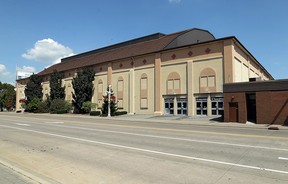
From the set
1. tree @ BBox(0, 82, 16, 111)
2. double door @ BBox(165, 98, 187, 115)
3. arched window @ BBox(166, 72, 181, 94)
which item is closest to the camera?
double door @ BBox(165, 98, 187, 115)

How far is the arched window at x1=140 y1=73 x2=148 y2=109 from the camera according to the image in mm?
41344

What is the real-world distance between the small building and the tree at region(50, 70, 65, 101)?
43734mm

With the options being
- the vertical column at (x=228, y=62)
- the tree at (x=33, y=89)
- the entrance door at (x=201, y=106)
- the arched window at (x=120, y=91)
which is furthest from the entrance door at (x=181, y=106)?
the tree at (x=33, y=89)

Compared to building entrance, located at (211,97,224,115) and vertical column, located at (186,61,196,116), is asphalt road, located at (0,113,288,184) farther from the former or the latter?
vertical column, located at (186,61,196,116)

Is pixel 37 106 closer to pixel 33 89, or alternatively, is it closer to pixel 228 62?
pixel 33 89

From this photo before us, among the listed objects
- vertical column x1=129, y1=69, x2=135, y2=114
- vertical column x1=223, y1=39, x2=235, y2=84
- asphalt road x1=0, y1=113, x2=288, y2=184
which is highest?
vertical column x1=223, y1=39, x2=235, y2=84

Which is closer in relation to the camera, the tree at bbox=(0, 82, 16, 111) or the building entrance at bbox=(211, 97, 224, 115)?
the building entrance at bbox=(211, 97, 224, 115)

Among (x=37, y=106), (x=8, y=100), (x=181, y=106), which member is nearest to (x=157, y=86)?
(x=181, y=106)

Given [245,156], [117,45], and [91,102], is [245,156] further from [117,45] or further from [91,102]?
[117,45]

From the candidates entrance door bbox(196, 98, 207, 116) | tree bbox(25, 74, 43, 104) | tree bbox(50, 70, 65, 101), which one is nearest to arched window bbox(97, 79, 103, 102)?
tree bbox(50, 70, 65, 101)

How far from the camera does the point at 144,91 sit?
41.7 meters

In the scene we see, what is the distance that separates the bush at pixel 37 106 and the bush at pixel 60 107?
6021mm

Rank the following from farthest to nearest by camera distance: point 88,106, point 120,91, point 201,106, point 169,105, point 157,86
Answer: point 88,106 < point 120,91 < point 157,86 < point 169,105 < point 201,106

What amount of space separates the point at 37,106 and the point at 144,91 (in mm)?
32925
